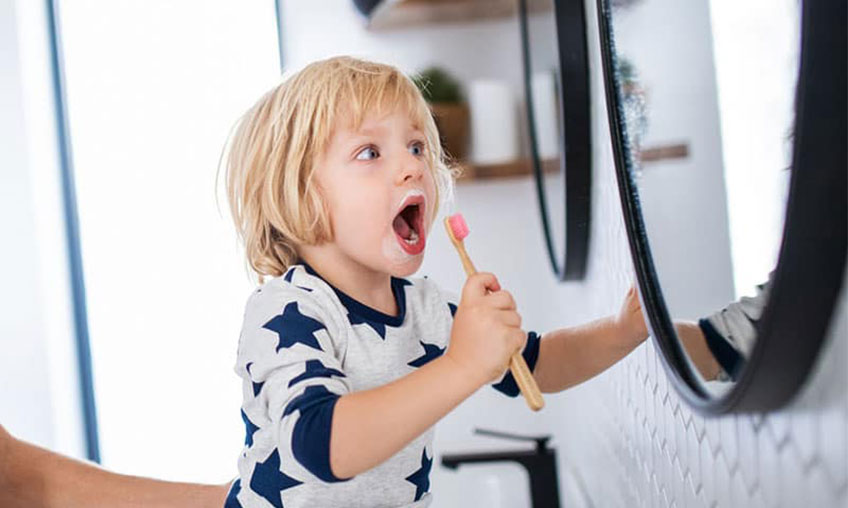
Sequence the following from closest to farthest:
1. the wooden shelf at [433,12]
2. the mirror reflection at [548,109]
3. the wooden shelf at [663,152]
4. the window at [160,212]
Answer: the wooden shelf at [663,152], the mirror reflection at [548,109], the wooden shelf at [433,12], the window at [160,212]

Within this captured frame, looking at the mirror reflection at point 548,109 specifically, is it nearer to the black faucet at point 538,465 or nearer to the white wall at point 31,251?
the black faucet at point 538,465

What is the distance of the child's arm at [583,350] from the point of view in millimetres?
789

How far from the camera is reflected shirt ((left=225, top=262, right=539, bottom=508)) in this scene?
0.62 meters

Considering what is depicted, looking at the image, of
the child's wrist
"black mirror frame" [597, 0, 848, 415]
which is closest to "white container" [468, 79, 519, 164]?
the child's wrist

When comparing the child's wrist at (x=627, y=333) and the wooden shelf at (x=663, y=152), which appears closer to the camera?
the wooden shelf at (x=663, y=152)

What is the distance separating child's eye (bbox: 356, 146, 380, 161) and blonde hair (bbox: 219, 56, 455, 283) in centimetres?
2

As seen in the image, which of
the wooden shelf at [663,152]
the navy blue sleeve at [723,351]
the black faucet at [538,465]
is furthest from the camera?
the black faucet at [538,465]

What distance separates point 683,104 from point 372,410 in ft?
0.87

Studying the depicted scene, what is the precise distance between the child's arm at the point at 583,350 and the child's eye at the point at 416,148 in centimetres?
21

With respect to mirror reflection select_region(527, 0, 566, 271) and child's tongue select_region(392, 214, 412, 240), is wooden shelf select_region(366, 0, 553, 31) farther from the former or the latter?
child's tongue select_region(392, 214, 412, 240)

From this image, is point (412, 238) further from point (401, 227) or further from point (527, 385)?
point (527, 385)

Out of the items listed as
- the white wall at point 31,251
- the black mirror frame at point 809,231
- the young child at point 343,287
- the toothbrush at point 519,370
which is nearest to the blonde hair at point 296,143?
the young child at point 343,287

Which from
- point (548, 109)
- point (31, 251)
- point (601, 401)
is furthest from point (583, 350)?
point (31, 251)

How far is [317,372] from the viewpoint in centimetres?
64
